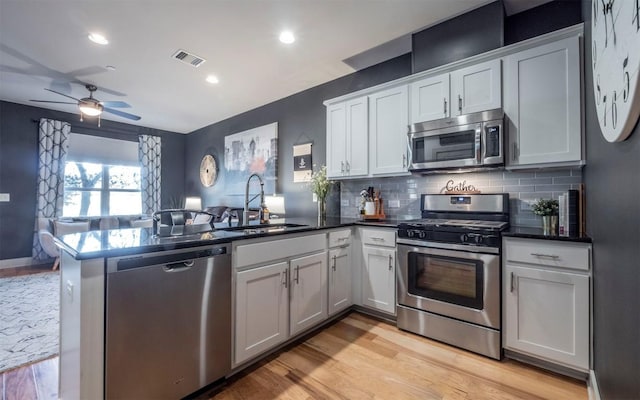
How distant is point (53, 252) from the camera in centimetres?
459

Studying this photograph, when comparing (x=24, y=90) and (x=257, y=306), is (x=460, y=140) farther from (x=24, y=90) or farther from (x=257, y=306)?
(x=24, y=90)

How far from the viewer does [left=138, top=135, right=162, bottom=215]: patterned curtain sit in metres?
6.12

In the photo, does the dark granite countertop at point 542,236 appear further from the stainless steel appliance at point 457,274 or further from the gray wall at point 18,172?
the gray wall at point 18,172

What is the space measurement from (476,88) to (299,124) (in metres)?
2.52

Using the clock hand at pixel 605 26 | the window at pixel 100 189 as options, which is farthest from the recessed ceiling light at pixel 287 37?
the window at pixel 100 189

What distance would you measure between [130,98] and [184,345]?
4.41m

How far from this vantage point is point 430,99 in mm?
2566

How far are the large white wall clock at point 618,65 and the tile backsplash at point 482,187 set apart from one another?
1283mm

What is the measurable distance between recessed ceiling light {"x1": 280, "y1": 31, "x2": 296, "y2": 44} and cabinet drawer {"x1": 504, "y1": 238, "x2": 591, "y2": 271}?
2.64m

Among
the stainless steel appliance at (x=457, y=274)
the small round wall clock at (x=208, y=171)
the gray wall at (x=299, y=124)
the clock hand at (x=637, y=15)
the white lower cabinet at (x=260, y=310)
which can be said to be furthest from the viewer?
the small round wall clock at (x=208, y=171)

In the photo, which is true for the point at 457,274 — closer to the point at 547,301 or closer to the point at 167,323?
the point at 547,301

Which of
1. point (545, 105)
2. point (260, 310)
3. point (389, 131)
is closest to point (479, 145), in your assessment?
point (545, 105)

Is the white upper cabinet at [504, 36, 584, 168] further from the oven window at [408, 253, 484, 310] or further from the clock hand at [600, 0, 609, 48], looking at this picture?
the clock hand at [600, 0, 609, 48]

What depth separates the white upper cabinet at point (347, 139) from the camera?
3.08 meters
